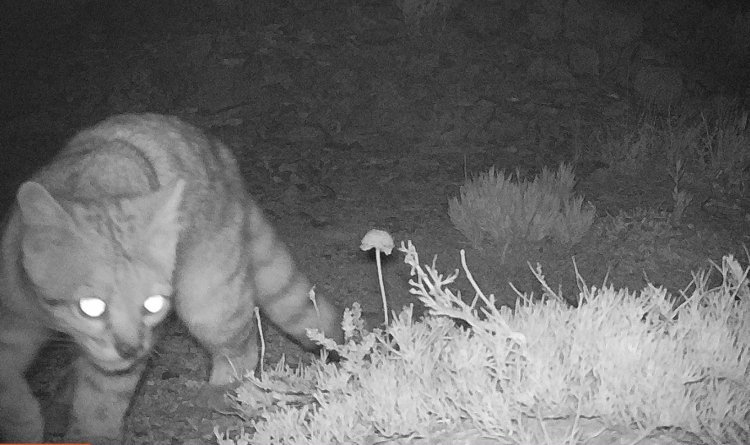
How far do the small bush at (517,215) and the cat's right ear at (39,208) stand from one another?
10.2 feet

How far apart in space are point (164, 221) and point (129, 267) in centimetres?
22

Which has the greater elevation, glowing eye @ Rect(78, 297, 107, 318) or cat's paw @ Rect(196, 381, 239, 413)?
glowing eye @ Rect(78, 297, 107, 318)

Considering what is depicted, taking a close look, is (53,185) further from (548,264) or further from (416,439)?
(548,264)

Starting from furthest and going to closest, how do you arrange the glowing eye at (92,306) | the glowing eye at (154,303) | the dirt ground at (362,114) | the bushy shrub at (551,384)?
the dirt ground at (362,114), the glowing eye at (154,303), the glowing eye at (92,306), the bushy shrub at (551,384)

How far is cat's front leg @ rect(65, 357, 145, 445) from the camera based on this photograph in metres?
3.23

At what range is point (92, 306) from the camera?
2.82 meters

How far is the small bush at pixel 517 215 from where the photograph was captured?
17.3ft

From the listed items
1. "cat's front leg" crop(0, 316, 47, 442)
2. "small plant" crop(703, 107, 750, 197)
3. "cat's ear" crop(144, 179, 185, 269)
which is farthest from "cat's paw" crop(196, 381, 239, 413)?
"small plant" crop(703, 107, 750, 197)

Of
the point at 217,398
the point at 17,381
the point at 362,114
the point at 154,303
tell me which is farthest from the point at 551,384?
the point at 362,114

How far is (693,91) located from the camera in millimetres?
8039

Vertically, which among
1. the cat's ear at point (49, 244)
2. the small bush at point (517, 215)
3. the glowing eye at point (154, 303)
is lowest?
the small bush at point (517, 215)

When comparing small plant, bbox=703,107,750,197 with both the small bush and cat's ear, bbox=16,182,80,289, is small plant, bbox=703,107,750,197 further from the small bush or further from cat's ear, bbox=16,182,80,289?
cat's ear, bbox=16,182,80,289

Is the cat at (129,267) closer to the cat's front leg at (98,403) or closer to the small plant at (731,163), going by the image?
the cat's front leg at (98,403)

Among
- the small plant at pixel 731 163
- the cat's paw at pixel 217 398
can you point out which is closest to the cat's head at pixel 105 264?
the cat's paw at pixel 217 398
